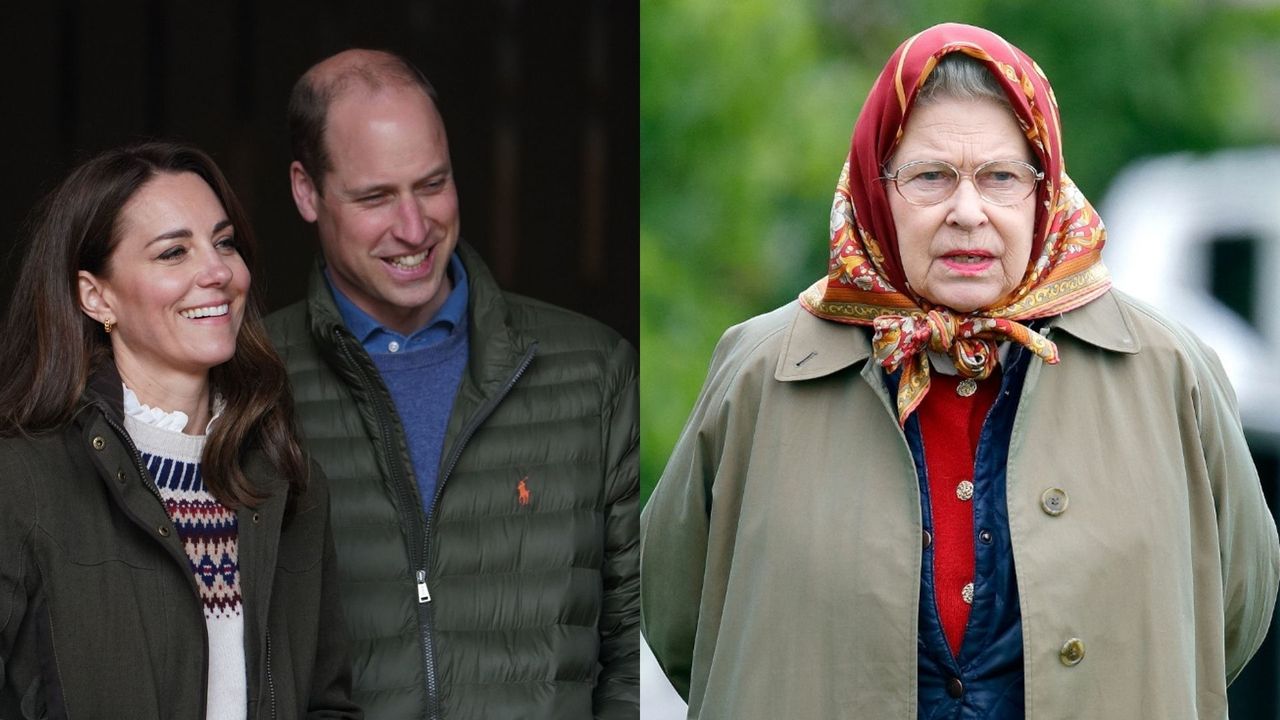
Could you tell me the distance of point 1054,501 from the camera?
224 cm

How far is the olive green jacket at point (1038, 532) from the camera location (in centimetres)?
221

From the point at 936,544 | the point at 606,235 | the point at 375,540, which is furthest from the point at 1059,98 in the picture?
the point at 375,540

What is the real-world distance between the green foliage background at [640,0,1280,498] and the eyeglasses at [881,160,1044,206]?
118 centimetres

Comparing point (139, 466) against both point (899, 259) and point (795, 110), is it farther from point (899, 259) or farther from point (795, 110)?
point (795, 110)

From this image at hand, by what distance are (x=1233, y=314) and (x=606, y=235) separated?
1.43 m

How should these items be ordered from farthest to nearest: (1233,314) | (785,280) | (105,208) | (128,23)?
1. (785,280)
2. (1233,314)
3. (128,23)
4. (105,208)

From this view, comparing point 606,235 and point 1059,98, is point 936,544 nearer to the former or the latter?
point 606,235

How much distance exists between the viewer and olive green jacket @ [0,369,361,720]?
7.30 ft

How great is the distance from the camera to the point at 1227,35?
11.2 feet

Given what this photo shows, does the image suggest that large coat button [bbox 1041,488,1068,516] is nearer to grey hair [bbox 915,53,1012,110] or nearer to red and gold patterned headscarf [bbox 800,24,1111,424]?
red and gold patterned headscarf [bbox 800,24,1111,424]

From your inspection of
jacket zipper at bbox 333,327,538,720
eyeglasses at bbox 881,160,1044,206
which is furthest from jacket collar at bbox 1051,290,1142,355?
jacket zipper at bbox 333,327,538,720

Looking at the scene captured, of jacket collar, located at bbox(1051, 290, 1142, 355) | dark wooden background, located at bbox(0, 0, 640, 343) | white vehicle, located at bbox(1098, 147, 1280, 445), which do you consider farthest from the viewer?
white vehicle, located at bbox(1098, 147, 1280, 445)

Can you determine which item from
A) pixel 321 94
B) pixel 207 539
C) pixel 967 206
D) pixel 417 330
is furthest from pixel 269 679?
pixel 967 206

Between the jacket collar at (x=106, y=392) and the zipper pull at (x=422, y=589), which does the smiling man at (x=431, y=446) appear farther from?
the jacket collar at (x=106, y=392)
